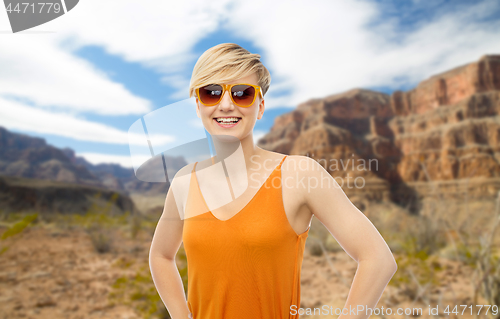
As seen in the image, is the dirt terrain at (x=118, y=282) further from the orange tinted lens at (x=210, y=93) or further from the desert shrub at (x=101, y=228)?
the orange tinted lens at (x=210, y=93)

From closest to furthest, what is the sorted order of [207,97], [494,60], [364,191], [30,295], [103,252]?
1. [207,97]
2. [30,295]
3. [103,252]
4. [364,191]
5. [494,60]

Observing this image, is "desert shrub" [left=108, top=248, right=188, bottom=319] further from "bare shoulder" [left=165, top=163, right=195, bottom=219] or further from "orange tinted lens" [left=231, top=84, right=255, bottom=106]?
"orange tinted lens" [left=231, top=84, right=255, bottom=106]

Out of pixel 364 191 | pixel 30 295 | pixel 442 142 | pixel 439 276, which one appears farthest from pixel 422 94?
pixel 30 295

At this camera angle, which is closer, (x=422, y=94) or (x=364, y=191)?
(x=364, y=191)

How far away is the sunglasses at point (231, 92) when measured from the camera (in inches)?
42.9

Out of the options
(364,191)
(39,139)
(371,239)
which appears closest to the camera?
(371,239)

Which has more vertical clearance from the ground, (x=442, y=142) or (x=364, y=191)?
(x=442, y=142)

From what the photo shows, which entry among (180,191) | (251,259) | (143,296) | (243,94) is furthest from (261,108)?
(143,296)

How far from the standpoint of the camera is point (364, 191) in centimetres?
2966

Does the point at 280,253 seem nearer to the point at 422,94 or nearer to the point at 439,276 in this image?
the point at 439,276

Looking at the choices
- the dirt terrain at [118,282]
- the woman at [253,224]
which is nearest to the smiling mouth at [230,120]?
the woman at [253,224]

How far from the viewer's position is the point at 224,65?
1.07 meters

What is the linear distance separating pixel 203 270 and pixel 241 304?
0.17m

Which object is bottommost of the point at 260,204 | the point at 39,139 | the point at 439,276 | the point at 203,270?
the point at 439,276
